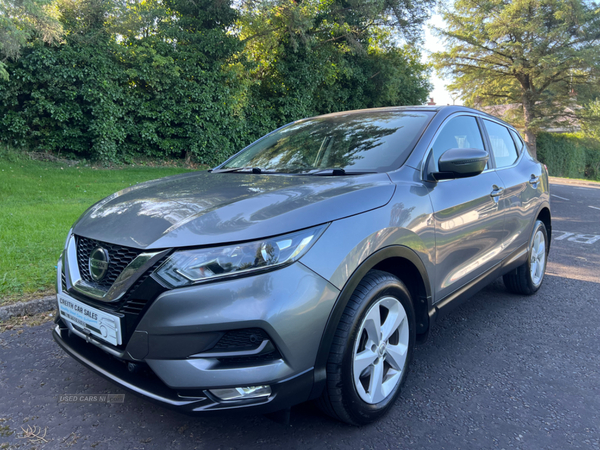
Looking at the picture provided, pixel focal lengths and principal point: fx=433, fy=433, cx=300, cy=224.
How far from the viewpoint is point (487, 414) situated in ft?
7.65

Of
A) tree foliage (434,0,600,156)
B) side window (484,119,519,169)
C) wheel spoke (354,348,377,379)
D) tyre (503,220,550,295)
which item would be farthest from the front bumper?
tree foliage (434,0,600,156)

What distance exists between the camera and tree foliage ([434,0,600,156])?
23312 millimetres

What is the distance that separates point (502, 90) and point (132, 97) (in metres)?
22.4

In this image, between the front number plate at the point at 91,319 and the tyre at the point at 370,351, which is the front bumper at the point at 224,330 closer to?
the front number plate at the point at 91,319

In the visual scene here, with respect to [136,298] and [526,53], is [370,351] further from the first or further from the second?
[526,53]

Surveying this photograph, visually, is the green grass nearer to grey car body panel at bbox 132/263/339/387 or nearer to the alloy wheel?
grey car body panel at bbox 132/263/339/387

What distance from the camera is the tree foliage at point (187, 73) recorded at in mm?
13227

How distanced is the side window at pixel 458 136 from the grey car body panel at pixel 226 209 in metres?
0.66

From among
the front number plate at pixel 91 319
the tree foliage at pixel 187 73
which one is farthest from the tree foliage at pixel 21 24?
the front number plate at pixel 91 319

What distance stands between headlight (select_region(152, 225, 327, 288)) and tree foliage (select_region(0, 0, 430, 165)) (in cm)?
1359

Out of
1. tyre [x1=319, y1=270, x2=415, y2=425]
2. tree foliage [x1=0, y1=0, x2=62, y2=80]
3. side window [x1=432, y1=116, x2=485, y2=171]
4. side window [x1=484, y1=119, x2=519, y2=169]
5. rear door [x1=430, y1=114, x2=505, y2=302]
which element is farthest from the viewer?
tree foliage [x1=0, y1=0, x2=62, y2=80]

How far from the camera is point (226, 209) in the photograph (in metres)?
1.98

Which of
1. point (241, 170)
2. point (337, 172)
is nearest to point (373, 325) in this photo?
point (337, 172)

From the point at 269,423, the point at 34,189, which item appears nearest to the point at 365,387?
the point at 269,423
